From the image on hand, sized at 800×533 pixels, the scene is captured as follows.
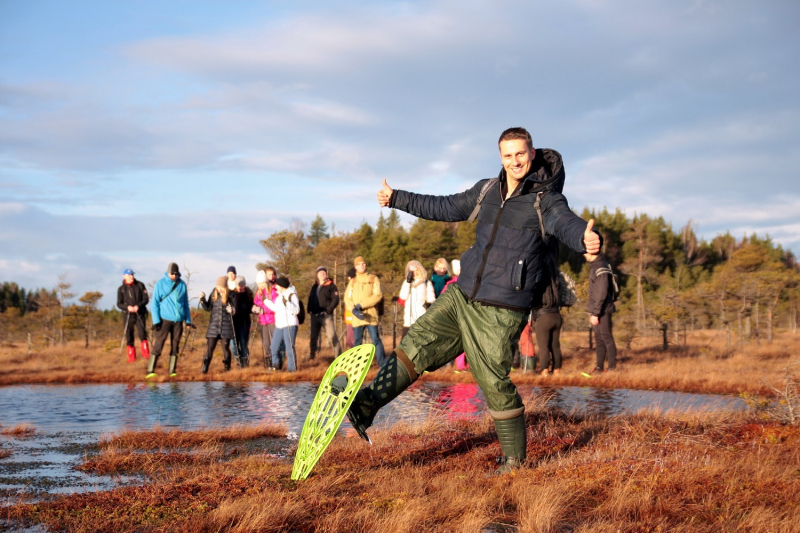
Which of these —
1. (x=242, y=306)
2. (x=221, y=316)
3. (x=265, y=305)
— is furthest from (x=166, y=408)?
(x=242, y=306)

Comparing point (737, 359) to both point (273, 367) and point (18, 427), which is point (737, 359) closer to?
point (273, 367)

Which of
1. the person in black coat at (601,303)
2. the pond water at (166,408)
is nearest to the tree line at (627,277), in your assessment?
the person in black coat at (601,303)

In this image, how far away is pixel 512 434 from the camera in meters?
4.96

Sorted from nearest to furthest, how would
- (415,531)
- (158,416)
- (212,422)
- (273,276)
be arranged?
(415,531) < (212,422) < (158,416) < (273,276)

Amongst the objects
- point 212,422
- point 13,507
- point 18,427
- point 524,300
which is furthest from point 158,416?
point 524,300

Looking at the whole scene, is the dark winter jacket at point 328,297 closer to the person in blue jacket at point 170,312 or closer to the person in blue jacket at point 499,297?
the person in blue jacket at point 170,312

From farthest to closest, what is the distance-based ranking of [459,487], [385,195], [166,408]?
[166,408], [385,195], [459,487]

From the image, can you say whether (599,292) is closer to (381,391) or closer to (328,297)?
(328,297)

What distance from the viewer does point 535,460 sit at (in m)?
5.25

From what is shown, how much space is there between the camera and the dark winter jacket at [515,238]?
4805mm

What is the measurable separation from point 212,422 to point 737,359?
1235cm

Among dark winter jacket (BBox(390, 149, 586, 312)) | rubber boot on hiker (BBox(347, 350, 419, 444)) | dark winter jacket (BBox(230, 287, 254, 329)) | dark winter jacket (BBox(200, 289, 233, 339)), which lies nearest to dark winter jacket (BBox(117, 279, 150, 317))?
dark winter jacket (BBox(200, 289, 233, 339))

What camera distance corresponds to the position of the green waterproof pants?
16.0ft

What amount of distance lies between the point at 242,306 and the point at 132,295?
2266mm
